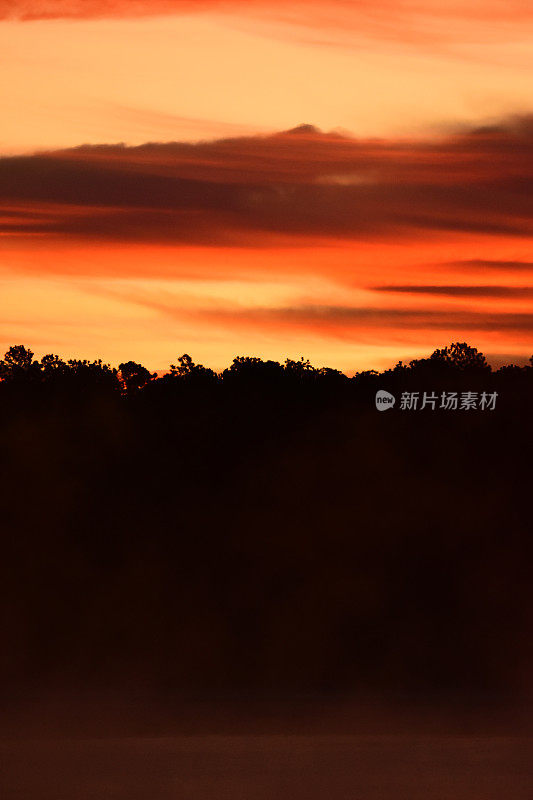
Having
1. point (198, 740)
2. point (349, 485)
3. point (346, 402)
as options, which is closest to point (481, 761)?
point (198, 740)

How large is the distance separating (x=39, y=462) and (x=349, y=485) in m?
2.76

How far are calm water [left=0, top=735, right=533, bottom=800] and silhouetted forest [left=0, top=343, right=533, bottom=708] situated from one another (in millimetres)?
2394

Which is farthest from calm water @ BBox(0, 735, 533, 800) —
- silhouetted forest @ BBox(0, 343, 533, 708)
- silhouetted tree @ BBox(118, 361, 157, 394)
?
silhouetted tree @ BBox(118, 361, 157, 394)

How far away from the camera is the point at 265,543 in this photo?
33.6ft

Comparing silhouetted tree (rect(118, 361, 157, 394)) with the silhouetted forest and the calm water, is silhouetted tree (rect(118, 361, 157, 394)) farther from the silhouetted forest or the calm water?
the calm water

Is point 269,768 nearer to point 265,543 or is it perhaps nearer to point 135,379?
point 265,543

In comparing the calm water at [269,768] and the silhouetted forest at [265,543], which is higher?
the silhouetted forest at [265,543]

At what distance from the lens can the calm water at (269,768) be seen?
19.2ft

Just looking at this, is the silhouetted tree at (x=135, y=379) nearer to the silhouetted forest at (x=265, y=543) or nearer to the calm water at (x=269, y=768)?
the silhouetted forest at (x=265, y=543)

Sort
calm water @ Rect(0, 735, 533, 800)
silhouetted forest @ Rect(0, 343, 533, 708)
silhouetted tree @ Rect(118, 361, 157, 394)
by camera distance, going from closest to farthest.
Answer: calm water @ Rect(0, 735, 533, 800), silhouetted forest @ Rect(0, 343, 533, 708), silhouetted tree @ Rect(118, 361, 157, 394)

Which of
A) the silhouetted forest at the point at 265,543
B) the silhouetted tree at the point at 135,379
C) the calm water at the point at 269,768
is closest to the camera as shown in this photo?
the calm water at the point at 269,768

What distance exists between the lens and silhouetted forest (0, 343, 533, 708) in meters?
9.77

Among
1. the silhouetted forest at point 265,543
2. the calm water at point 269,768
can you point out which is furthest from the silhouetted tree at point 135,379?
the calm water at point 269,768

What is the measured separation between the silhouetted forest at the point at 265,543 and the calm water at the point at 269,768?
2394 mm
